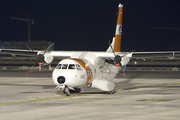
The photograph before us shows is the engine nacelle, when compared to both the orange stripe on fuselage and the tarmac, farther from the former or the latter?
the orange stripe on fuselage

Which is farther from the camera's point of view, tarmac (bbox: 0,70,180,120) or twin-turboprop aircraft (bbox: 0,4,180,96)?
twin-turboprop aircraft (bbox: 0,4,180,96)

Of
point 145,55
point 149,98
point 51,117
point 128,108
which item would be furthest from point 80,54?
point 51,117

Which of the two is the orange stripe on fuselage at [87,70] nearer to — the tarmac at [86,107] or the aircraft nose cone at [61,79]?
the tarmac at [86,107]

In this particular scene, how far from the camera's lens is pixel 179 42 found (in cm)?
18575

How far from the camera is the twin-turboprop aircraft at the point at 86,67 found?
19.1 metres

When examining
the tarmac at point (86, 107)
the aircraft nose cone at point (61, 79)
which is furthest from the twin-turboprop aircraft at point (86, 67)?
the tarmac at point (86, 107)

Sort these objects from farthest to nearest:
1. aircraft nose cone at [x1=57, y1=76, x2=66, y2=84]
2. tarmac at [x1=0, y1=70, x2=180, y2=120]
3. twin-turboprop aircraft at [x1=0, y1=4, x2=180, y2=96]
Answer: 1. twin-turboprop aircraft at [x1=0, y1=4, x2=180, y2=96]
2. aircraft nose cone at [x1=57, y1=76, x2=66, y2=84]
3. tarmac at [x1=0, y1=70, x2=180, y2=120]

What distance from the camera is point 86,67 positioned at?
68.2 ft

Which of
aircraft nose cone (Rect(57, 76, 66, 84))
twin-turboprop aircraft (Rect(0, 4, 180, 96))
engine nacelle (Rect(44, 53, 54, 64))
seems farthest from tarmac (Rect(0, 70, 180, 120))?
engine nacelle (Rect(44, 53, 54, 64))

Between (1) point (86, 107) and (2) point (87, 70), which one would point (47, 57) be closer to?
(2) point (87, 70)

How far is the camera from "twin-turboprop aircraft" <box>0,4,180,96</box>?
62.5 feet

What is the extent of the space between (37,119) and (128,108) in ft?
16.0

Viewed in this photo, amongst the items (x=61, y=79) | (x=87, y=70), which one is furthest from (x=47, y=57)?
(x=61, y=79)

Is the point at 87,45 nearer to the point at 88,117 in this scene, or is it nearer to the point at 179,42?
the point at 179,42
